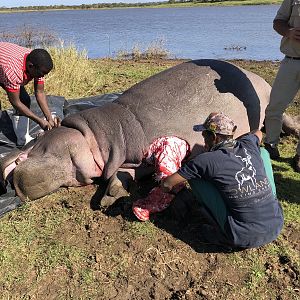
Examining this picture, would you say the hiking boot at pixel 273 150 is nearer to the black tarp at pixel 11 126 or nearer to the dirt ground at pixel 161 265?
the dirt ground at pixel 161 265

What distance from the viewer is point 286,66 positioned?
552 centimetres

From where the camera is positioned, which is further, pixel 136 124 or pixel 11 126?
pixel 11 126

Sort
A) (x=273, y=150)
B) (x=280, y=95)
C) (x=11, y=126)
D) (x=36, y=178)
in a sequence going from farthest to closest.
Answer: (x=11, y=126)
(x=273, y=150)
(x=280, y=95)
(x=36, y=178)

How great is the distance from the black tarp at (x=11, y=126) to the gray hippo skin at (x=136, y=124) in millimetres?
159

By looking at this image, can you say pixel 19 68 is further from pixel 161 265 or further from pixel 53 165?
pixel 161 265

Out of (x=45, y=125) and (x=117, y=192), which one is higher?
(x=45, y=125)

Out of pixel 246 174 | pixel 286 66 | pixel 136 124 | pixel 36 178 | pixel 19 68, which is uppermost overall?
pixel 286 66

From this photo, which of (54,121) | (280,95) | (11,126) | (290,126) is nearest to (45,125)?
(54,121)

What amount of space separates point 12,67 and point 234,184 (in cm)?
309

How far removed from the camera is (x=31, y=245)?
179 inches

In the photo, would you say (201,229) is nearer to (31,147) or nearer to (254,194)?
(254,194)

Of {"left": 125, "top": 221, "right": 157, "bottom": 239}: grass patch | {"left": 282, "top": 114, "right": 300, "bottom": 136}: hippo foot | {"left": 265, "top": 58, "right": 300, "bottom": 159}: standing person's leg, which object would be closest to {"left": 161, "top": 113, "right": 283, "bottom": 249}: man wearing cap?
{"left": 125, "top": 221, "right": 157, "bottom": 239}: grass patch

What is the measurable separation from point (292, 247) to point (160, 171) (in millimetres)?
1461

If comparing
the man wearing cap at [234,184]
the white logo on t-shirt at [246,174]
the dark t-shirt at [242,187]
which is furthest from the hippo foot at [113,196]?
the white logo on t-shirt at [246,174]
